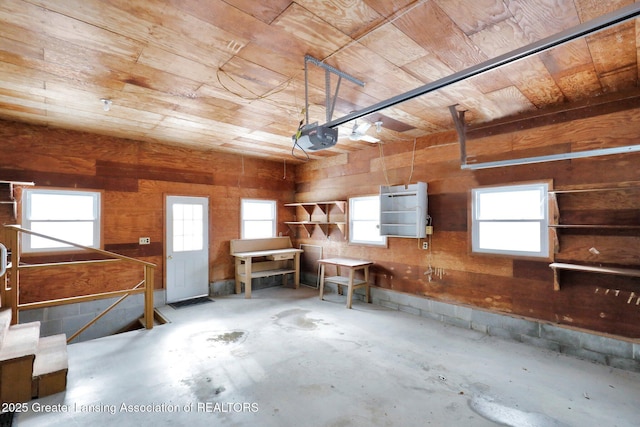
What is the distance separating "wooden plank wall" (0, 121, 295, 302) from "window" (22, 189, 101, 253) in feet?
0.43

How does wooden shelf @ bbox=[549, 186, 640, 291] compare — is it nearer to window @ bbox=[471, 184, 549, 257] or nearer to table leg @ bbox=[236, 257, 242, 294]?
window @ bbox=[471, 184, 549, 257]

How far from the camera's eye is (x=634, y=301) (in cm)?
295

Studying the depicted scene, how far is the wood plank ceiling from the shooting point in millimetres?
1834

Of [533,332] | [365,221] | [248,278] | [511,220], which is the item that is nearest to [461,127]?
[511,220]

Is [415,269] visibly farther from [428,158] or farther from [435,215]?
[428,158]

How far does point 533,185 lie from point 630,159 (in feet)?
2.67

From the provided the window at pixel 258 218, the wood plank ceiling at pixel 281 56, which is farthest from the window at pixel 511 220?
the window at pixel 258 218

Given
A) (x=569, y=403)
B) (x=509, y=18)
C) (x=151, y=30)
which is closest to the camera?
(x=509, y=18)

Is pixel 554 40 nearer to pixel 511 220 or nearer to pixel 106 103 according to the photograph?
pixel 511 220

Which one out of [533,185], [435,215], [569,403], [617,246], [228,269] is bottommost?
[569,403]

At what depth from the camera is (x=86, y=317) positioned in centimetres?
439

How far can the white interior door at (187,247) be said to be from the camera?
5215 millimetres

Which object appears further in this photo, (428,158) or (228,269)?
(228,269)

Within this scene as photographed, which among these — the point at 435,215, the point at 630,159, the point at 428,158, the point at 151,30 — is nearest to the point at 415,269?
the point at 435,215
